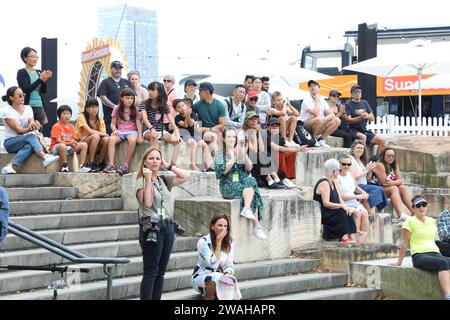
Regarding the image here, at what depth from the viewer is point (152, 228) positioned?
992 cm

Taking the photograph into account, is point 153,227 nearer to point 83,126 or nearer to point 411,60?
point 83,126

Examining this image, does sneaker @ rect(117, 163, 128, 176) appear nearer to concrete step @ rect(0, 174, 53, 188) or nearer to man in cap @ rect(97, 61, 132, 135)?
concrete step @ rect(0, 174, 53, 188)

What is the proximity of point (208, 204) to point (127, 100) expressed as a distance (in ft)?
6.96

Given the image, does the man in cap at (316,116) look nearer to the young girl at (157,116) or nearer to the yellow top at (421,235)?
the young girl at (157,116)

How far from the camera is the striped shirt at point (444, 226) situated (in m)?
12.8

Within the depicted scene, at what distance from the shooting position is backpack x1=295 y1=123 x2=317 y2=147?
17.3 metres

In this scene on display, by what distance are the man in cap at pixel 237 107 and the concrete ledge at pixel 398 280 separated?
3634 millimetres

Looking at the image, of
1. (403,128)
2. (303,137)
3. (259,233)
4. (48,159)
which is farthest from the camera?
(403,128)

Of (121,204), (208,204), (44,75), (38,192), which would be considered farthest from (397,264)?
(44,75)

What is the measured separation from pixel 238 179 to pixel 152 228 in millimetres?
3079

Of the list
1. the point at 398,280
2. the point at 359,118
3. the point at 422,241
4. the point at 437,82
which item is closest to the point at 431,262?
the point at 422,241

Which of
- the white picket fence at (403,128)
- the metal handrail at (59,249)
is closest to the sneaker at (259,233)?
the metal handrail at (59,249)
